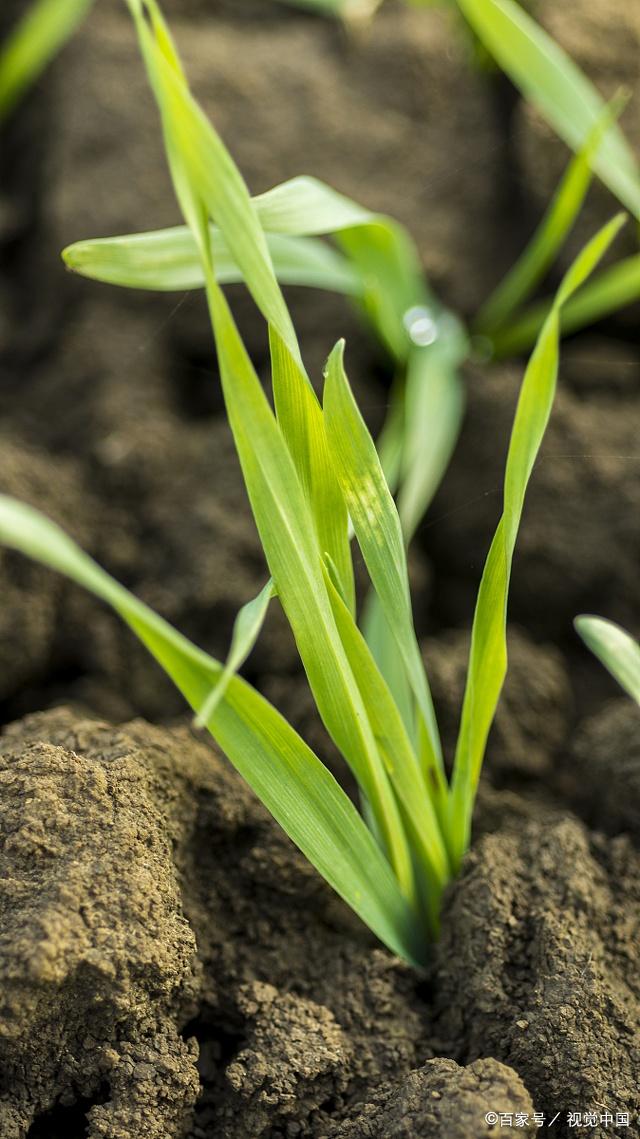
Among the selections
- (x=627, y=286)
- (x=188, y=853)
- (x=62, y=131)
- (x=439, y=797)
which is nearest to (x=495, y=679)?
(x=439, y=797)

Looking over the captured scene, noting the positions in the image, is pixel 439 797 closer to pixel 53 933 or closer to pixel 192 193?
pixel 53 933

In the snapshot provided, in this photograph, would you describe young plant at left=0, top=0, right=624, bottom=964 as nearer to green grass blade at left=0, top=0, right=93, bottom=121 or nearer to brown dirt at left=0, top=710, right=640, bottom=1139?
brown dirt at left=0, top=710, right=640, bottom=1139

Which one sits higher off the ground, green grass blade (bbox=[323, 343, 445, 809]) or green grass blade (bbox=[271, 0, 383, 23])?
green grass blade (bbox=[271, 0, 383, 23])

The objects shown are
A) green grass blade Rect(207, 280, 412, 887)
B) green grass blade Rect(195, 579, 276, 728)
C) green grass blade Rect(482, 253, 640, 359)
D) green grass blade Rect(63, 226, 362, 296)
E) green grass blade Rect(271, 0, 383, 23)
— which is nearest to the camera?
green grass blade Rect(195, 579, 276, 728)

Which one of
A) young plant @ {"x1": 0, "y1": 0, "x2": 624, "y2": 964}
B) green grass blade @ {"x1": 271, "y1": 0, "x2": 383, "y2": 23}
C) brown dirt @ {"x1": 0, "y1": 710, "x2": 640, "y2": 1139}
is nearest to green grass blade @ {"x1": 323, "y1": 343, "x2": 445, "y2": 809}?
young plant @ {"x1": 0, "y1": 0, "x2": 624, "y2": 964}

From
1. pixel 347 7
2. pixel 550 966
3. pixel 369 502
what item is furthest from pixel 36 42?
pixel 550 966

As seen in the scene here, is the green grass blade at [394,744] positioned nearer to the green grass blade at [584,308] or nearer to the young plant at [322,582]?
the young plant at [322,582]

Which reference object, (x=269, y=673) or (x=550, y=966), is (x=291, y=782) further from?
(x=269, y=673)
